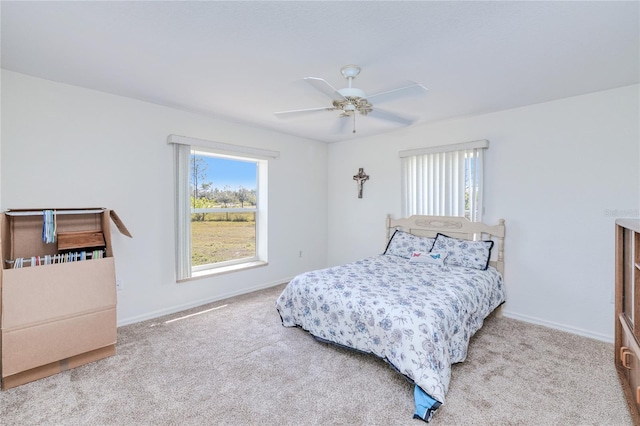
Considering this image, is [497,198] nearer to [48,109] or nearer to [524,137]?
[524,137]

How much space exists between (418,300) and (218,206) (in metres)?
2.85

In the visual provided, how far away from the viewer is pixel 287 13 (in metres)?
1.70

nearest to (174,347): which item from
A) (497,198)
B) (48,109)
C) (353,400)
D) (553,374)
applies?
(353,400)

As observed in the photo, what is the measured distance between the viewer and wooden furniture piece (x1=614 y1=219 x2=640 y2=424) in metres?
1.76

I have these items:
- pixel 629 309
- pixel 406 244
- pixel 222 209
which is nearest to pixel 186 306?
pixel 222 209

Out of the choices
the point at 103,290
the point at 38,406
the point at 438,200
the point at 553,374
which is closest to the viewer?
the point at 38,406

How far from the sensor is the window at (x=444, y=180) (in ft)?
11.9

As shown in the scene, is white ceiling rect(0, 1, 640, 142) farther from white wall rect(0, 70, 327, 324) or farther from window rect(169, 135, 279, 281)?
window rect(169, 135, 279, 281)

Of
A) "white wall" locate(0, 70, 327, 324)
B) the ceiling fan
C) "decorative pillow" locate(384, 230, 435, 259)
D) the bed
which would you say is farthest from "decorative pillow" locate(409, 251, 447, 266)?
"white wall" locate(0, 70, 327, 324)

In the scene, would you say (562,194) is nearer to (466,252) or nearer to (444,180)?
(466,252)

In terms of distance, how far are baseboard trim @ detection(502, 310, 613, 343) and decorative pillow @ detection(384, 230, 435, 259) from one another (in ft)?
3.65

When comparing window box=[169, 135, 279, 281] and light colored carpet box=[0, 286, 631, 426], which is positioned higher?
window box=[169, 135, 279, 281]

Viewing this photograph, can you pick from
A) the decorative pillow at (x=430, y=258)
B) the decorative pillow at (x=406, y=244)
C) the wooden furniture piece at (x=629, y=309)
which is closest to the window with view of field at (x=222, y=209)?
the decorative pillow at (x=406, y=244)

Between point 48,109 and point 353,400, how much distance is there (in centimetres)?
344
